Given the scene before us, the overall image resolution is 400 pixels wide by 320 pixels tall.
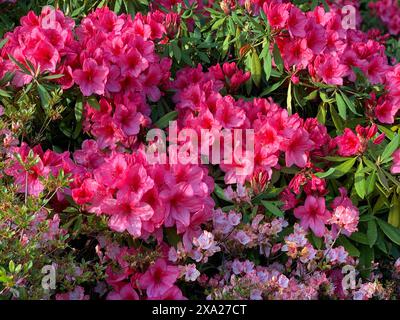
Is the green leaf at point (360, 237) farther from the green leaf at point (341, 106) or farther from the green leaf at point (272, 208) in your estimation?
the green leaf at point (341, 106)

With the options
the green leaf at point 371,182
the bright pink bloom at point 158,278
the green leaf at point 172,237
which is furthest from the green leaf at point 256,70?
the bright pink bloom at point 158,278

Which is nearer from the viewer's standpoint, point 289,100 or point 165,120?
point 165,120

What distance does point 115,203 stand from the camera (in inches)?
84.5

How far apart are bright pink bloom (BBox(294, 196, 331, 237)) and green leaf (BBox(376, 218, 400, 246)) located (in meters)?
0.23

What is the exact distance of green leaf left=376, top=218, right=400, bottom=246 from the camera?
252cm

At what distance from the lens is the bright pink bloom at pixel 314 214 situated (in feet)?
8.20

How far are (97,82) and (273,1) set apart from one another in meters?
0.88

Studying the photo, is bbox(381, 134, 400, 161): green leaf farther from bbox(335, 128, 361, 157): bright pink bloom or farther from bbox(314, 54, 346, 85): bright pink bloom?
bbox(314, 54, 346, 85): bright pink bloom

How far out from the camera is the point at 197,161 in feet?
7.95

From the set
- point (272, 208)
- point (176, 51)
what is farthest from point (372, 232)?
point (176, 51)

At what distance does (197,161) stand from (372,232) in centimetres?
71

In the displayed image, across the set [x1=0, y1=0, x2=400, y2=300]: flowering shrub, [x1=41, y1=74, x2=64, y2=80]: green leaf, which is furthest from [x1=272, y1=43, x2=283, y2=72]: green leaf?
[x1=41, y1=74, x2=64, y2=80]: green leaf

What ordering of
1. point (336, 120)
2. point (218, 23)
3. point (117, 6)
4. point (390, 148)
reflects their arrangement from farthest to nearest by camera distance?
point (117, 6) → point (218, 23) → point (336, 120) → point (390, 148)

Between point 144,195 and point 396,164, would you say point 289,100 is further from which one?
point 144,195
